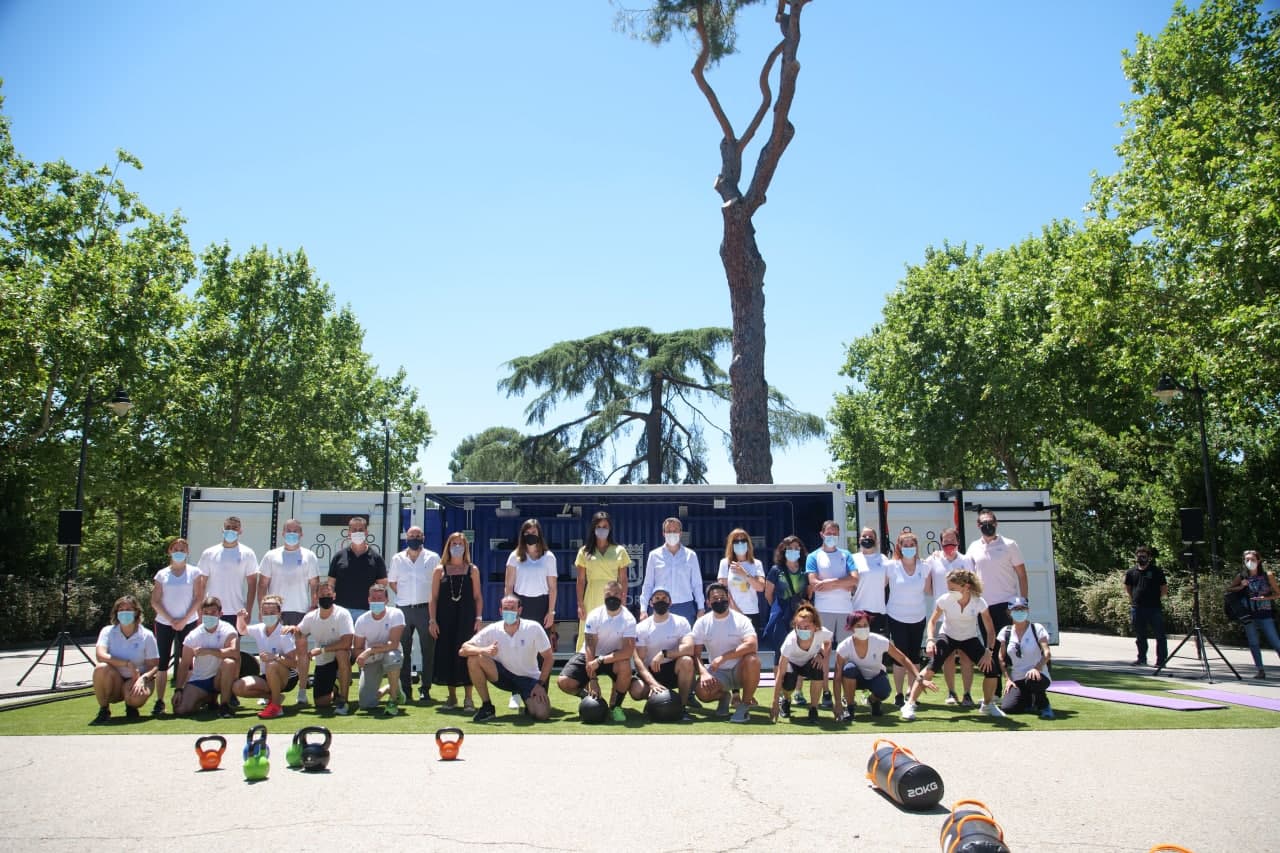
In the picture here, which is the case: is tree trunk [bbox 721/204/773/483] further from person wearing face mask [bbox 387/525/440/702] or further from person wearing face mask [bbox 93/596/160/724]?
person wearing face mask [bbox 93/596/160/724]

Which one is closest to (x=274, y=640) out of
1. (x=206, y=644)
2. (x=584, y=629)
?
(x=206, y=644)

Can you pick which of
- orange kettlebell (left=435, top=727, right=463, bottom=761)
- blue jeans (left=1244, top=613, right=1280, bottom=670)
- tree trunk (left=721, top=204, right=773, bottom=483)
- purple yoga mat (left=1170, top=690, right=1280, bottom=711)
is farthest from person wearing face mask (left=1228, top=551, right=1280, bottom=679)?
orange kettlebell (left=435, top=727, right=463, bottom=761)

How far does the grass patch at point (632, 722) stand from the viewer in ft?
26.3

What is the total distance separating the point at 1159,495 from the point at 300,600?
18837mm

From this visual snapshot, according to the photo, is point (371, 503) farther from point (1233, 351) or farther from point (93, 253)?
point (93, 253)

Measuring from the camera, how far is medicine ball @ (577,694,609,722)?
8422 millimetres

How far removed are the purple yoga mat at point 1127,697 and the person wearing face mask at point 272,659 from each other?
26.3 feet

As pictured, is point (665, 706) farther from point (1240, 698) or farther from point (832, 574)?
point (1240, 698)

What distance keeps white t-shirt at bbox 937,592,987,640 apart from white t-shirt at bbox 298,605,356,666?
5721 mm

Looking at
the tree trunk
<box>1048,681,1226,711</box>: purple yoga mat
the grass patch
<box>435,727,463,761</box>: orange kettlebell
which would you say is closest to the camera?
<box>435,727,463,761</box>: orange kettlebell

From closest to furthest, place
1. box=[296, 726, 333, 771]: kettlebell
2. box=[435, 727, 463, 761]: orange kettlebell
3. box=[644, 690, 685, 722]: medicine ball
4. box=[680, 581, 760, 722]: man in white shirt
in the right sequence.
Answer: box=[296, 726, 333, 771]: kettlebell
box=[435, 727, 463, 761]: orange kettlebell
box=[644, 690, 685, 722]: medicine ball
box=[680, 581, 760, 722]: man in white shirt

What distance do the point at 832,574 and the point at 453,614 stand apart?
3875 millimetres

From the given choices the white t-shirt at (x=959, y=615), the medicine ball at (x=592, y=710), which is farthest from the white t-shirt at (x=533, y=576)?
Result: the white t-shirt at (x=959, y=615)

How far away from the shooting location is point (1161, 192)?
16.8m
